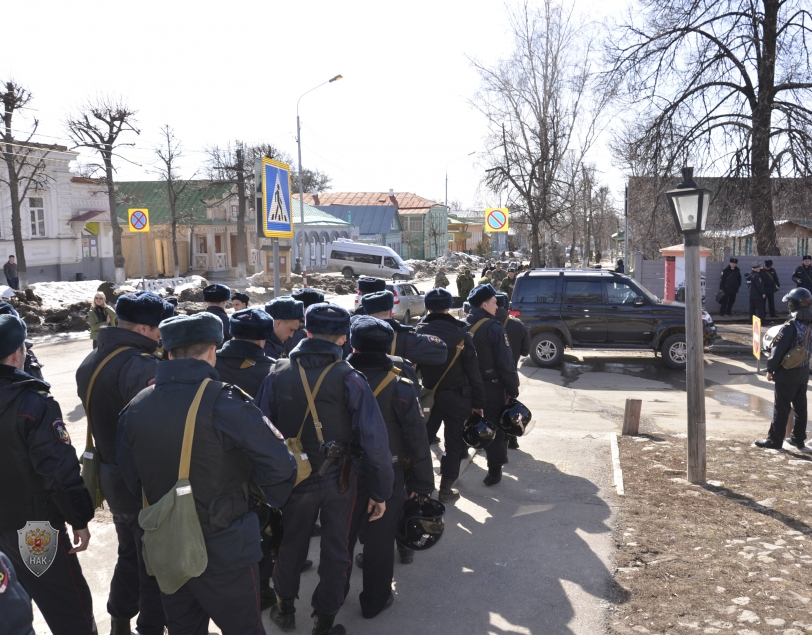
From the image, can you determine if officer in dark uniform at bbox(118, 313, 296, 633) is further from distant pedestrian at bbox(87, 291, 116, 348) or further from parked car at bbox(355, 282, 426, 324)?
parked car at bbox(355, 282, 426, 324)

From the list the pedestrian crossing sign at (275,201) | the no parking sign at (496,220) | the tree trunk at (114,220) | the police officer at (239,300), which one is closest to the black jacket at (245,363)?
the police officer at (239,300)

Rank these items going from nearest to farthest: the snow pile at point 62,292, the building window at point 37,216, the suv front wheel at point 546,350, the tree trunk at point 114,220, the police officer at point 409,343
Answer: the police officer at point 409,343 → the suv front wheel at point 546,350 → the snow pile at point 62,292 → the building window at point 37,216 → the tree trunk at point 114,220

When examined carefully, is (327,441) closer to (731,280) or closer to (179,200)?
(731,280)

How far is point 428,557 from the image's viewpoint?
5.26 m

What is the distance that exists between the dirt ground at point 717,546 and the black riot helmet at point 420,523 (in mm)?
1217

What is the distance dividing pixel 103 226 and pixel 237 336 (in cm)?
3367

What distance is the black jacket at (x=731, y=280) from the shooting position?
67.7ft

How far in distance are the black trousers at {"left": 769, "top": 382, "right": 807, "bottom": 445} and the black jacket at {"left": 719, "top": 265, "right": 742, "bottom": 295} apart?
13.7 m

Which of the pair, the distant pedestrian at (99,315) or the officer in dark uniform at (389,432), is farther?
the distant pedestrian at (99,315)

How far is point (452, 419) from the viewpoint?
A: 6.21 metres

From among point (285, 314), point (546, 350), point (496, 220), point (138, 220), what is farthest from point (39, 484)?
point (138, 220)

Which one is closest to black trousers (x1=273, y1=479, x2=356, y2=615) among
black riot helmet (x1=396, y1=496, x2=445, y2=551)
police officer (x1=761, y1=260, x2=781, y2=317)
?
black riot helmet (x1=396, y1=496, x2=445, y2=551)

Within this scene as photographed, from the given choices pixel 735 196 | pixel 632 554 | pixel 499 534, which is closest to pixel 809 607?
pixel 632 554

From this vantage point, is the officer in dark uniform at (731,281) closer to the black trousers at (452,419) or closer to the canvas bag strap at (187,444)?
the black trousers at (452,419)
